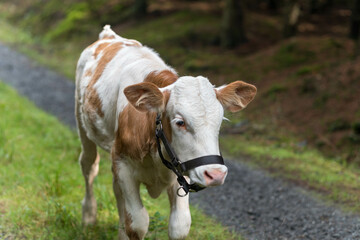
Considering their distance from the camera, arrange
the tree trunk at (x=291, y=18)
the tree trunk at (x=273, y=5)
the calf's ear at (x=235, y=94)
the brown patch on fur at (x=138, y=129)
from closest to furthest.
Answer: the calf's ear at (x=235, y=94) → the brown patch on fur at (x=138, y=129) → the tree trunk at (x=291, y=18) → the tree trunk at (x=273, y=5)

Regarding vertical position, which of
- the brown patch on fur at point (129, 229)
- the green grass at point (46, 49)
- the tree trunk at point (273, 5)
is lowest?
the green grass at point (46, 49)

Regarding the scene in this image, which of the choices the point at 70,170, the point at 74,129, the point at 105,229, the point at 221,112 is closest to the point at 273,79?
the point at 74,129

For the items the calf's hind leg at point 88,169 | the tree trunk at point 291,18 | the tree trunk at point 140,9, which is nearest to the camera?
the calf's hind leg at point 88,169

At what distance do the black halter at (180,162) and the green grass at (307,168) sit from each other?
317 cm

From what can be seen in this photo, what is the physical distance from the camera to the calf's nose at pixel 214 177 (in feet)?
10.6

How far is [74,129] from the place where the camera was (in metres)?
9.72

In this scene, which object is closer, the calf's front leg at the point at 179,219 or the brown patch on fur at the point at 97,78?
the calf's front leg at the point at 179,219

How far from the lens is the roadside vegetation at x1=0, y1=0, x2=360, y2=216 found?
823cm

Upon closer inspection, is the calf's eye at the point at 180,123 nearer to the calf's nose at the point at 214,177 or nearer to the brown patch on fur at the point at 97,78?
the calf's nose at the point at 214,177

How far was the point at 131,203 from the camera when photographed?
4.20 metres

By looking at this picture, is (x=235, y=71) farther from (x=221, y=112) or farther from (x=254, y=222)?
(x=221, y=112)

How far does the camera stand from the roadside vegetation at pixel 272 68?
8227mm

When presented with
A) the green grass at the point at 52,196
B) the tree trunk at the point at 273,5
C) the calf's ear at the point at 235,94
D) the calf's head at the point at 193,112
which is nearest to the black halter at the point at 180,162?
the calf's head at the point at 193,112

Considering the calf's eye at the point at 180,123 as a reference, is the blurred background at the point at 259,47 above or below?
below
